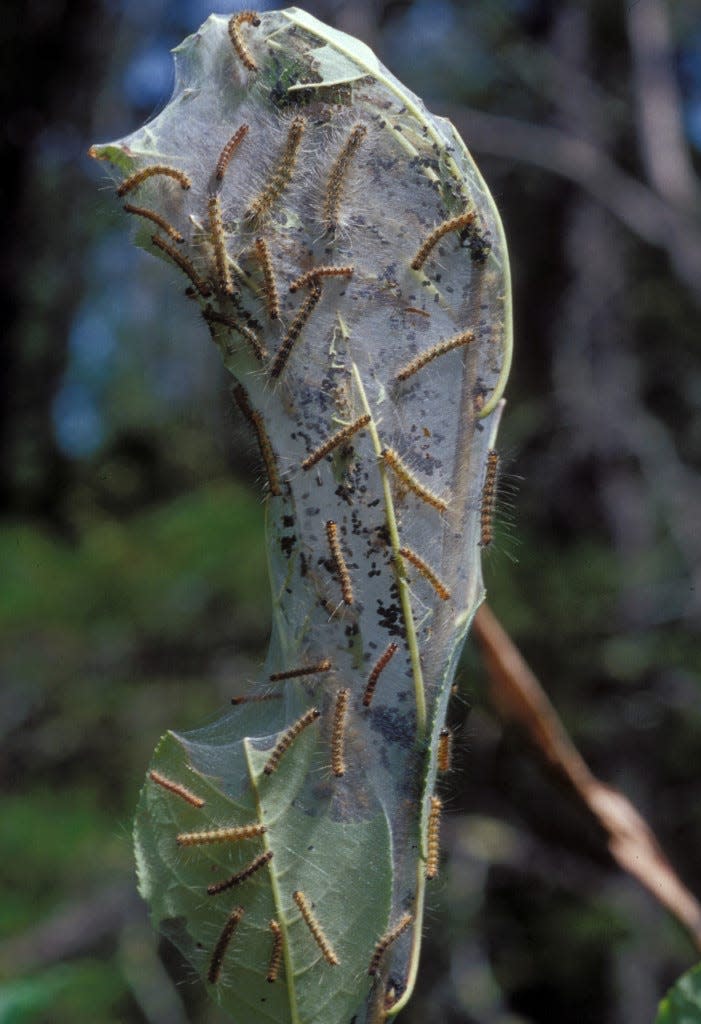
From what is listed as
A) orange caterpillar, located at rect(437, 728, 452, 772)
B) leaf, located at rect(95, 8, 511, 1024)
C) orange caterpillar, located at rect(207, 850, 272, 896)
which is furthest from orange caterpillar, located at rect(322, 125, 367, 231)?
orange caterpillar, located at rect(207, 850, 272, 896)

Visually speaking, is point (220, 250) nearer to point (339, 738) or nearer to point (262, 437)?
point (262, 437)

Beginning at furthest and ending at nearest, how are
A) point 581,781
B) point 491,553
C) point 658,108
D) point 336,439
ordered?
point 658,108 < point 491,553 < point 581,781 < point 336,439

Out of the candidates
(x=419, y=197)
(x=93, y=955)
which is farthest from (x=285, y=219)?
(x=93, y=955)

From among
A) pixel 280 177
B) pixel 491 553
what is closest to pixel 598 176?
pixel 491 553

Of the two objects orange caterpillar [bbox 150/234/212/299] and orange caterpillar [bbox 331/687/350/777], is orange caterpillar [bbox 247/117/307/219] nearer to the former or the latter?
orange caterpillar [bbox 150/234/212/299]

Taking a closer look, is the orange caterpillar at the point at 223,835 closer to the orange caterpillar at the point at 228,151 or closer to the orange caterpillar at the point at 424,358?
the orange caterpillar at the point at 424,358

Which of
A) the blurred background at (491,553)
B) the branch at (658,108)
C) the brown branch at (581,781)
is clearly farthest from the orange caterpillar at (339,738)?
the branch at (658,108)

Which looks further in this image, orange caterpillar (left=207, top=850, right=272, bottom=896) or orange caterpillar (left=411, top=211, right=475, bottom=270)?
orange caterpillar (left=411, top=211, right=475, bottom=270)
